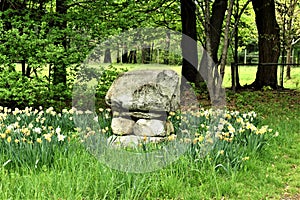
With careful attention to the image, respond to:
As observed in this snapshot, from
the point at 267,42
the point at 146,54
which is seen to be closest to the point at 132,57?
the point at 146,54

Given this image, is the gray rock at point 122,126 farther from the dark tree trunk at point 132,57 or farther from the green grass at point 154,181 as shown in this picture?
the dark tree trunk at point 132,57

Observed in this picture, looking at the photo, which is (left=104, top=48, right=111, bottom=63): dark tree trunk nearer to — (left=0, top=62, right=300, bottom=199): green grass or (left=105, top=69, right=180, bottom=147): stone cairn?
(left=105, top=69, right=180, bottom=147): stone cairn

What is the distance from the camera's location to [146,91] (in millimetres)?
5273

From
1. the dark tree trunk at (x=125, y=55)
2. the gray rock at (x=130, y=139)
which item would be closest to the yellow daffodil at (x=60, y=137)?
the gray rock at (x=130, y=139)

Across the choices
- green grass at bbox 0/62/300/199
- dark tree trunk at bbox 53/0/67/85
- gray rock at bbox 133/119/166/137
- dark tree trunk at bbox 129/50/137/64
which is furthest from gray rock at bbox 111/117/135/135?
dark tree trunk at bbox 129/50/137/64

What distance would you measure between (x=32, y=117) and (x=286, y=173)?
11.6 feet

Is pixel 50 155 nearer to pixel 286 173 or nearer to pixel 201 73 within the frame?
pixel 286 173

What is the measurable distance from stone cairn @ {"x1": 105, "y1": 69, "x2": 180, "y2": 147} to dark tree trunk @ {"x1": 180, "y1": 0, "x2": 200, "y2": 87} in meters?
5.83

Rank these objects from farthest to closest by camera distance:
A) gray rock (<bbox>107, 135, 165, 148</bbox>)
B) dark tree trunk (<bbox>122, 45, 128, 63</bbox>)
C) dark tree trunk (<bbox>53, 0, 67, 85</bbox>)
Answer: dark tree trunk (<bbox>122, 45, 128, 63</bbox>), dark tree trunk (<bbox>53, 0, 67, 85</bbox>), gray rock (<bbox>107, 135, 165, 148</bbox>)

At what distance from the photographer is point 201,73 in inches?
453

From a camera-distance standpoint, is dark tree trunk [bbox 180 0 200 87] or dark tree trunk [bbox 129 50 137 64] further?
dark tree trunk [bbox 180 0 200 87]

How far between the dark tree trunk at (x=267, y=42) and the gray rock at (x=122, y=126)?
25.6ft

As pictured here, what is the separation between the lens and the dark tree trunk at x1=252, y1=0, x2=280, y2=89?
12180 millimetres

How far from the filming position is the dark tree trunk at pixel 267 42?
12.2 m
